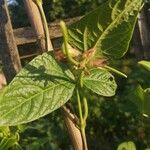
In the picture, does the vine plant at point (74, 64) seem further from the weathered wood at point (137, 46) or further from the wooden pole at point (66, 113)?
the weathered wood at point (137, 46)

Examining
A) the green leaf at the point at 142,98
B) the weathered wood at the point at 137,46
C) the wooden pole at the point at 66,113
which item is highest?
the wooden pole at the point at 66,113

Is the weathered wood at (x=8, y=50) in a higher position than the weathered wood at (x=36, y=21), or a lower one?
lower

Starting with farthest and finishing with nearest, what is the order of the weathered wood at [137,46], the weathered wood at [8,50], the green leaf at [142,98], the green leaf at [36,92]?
the weathered wood at [137,46], the green leaf at [142,98], the weathered wood at [8,50], the green leaf at [36,92]

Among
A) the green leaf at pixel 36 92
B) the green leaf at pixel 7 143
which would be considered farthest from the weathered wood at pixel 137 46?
the green leaf at pixel 36 92

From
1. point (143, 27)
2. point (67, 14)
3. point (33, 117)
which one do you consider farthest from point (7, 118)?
point (67, 14)

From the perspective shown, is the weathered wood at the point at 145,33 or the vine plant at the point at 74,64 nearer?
the vine plant at the point at 74,64

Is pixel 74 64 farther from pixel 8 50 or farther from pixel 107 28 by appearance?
pixel 8 50

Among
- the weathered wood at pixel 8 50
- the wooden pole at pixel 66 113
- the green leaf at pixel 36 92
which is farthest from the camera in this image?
the weathered wood at pixel 8 50
